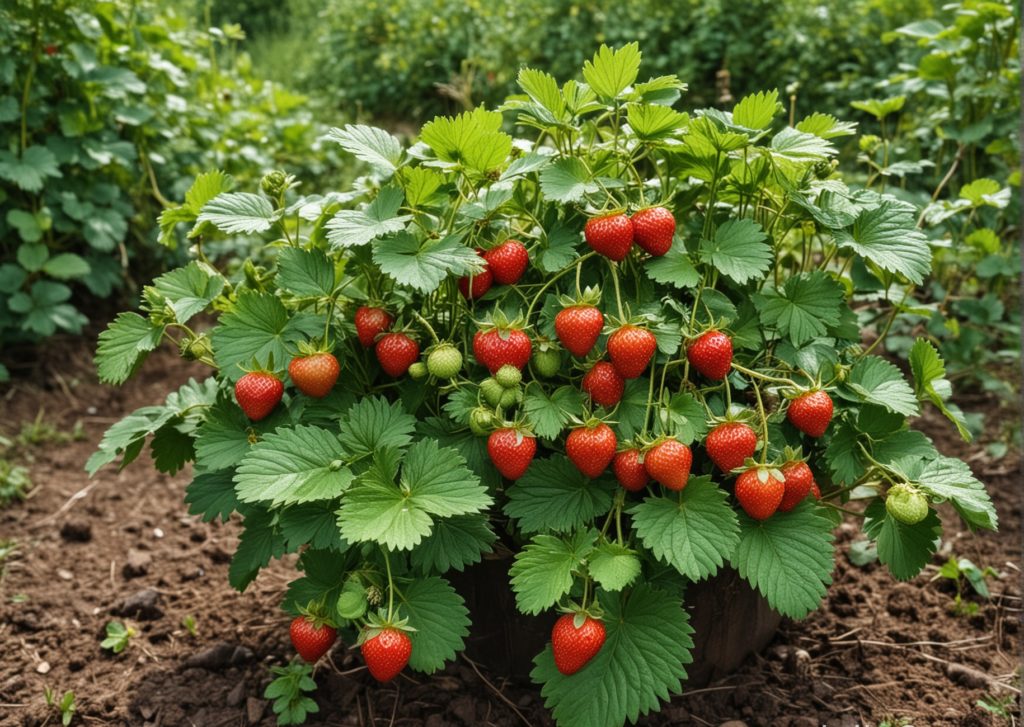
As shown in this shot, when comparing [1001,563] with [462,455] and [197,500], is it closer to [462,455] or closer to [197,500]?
[462,455]

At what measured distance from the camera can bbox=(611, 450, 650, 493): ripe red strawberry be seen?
146 centimetres

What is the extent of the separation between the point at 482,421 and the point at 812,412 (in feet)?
1.81

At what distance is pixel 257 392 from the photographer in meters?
1.60

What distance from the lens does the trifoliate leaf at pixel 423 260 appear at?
1455mm

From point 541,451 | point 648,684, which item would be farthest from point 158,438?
point 648,684

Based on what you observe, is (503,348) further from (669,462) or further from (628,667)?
(628,667)

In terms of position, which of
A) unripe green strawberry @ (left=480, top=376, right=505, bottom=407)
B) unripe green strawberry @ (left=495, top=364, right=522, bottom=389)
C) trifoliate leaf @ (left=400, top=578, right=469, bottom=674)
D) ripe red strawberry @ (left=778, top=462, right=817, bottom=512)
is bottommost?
trifoliate leaf @ (left=400, top=578, right=469, bottom=674)

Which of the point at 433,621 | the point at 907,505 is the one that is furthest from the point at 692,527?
the point at 433,621

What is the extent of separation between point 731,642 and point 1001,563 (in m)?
0.97

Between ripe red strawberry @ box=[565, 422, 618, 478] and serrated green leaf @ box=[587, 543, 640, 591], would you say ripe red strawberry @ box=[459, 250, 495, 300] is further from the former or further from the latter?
serrated green leaf @ box=[587, 543, 640, 591]

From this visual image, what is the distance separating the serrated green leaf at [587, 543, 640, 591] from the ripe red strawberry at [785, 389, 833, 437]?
363 mm

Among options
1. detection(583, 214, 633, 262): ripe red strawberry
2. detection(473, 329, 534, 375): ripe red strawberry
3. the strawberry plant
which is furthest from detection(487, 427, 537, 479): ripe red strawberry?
detection(583, 214, 633, 262): ripe red strawberry

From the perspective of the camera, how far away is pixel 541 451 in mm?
1685

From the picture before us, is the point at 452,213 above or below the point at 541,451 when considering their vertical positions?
above
